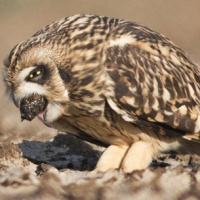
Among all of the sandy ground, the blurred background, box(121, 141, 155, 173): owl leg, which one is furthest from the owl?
the blurred background

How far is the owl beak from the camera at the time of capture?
658 cm

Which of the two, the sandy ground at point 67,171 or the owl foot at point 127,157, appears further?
the owl foot at point 127,157

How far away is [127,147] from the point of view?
7.30m

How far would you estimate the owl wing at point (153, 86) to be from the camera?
6848 mm

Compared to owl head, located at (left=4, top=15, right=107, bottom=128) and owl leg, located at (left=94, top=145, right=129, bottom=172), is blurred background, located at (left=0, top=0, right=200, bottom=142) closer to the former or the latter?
owl leg, located at (left=94, top=145, right=129, bottom=172)

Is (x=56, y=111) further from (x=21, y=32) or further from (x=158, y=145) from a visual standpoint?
(x=21, y=32)

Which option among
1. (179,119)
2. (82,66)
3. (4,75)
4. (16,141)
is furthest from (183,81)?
(16,141)

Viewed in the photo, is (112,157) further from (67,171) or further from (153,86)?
(67,171)

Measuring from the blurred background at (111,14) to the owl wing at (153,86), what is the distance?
32.7 ft

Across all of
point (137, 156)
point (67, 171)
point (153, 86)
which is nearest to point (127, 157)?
point (137, 156)

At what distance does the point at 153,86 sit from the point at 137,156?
2.17 ft

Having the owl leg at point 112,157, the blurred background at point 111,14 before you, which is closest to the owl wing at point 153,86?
the owl leg at point 112,157

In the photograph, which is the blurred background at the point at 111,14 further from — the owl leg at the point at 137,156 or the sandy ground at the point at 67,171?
the owl leg at the point at 137,156

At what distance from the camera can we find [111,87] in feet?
22.2
